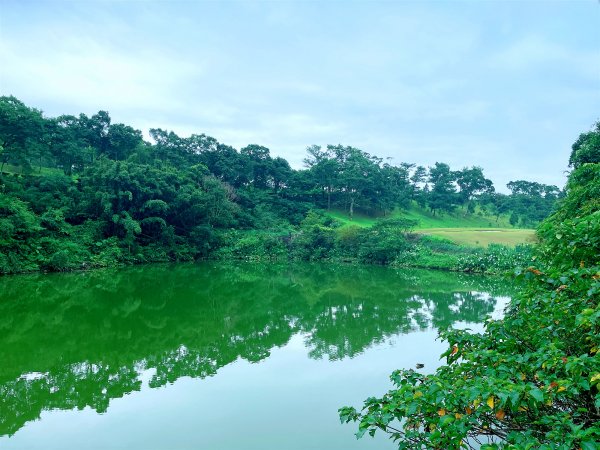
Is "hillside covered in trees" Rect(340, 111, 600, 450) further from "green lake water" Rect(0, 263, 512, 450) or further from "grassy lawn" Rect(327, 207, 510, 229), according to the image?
"grassy lawn" Rect(327, 207, 510, 229)

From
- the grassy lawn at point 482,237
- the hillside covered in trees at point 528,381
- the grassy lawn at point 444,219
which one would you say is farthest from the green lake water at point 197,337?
the grassy lawn at point 444,219

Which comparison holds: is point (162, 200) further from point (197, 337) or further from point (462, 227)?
point (462, 227)

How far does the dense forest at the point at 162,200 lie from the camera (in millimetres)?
20558

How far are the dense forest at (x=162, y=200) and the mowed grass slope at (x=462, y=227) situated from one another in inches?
71.9

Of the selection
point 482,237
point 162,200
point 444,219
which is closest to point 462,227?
point 444,219

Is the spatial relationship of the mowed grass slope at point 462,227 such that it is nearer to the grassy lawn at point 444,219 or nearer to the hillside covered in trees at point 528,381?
the grassy lawn at point 444,219

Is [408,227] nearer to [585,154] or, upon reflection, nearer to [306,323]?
[585,154]

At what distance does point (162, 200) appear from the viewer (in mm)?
24625

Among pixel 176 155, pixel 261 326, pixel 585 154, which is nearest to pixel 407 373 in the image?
pixel 261 326

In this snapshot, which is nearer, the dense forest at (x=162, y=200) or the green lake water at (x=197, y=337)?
the green lake water at (x=197, y=337)

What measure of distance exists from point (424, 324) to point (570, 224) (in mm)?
8729

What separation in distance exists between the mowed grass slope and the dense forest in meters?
1.83

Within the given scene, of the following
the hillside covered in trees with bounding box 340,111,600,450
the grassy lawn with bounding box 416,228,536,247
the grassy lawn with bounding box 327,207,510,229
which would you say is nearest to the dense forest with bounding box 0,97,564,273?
the grassy lawn with bounding box 327,207,510,229

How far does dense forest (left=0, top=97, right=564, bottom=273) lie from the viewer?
20.6 metres
